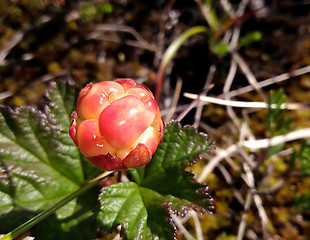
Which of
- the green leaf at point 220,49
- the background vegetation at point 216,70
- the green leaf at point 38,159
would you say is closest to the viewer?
the green leaf at point 38,159

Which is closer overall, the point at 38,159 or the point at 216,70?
the point at 38,159

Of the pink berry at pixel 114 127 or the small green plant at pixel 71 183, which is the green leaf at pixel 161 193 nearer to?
the small green plant at pixel 71 183

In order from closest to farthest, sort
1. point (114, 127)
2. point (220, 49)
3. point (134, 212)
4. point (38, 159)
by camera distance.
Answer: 1. point (114, 127)
2. point (134, 212)
3. point (38, 159)
4. point (220, 49)

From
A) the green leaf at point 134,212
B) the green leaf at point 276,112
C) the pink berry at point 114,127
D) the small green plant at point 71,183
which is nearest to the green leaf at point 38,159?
the small green plant at point 71,183

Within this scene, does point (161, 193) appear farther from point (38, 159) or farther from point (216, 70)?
point (216, 70)

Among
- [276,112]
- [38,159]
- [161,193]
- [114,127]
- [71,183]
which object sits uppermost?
[114,127]

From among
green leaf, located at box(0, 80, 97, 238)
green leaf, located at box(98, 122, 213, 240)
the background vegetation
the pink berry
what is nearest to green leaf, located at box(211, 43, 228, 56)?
the background vegetation

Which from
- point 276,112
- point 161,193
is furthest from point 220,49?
point 161,193

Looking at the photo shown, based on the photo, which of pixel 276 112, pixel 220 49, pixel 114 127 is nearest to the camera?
pixel 114 127
